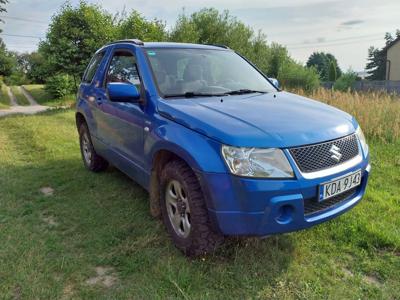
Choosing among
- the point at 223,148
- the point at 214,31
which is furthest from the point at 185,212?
the point at 214,31

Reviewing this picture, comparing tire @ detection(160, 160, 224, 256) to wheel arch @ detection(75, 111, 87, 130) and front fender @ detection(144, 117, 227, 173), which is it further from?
wheel arch @ detection(75, 111, 87, 130)

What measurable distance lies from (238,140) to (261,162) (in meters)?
0.21

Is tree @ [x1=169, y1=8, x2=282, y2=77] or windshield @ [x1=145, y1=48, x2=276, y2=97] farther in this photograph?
tree @ [x1=169, y1=8, x2=282, y2=77]

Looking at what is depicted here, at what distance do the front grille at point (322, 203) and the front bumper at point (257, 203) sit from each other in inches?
1.3

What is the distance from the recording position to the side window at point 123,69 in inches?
147

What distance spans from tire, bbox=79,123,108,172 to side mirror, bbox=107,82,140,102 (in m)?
2.06

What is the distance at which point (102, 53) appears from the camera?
16.1ft

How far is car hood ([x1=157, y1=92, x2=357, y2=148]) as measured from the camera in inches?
98.8

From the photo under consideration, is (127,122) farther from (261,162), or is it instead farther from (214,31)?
(214,31)

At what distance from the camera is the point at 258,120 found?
107 inches

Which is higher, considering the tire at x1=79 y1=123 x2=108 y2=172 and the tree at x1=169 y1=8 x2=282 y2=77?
the tree at x1=169 y1=8 x2=282 y2=77

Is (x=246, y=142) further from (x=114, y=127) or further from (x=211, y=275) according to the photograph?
(x=114, y=127)

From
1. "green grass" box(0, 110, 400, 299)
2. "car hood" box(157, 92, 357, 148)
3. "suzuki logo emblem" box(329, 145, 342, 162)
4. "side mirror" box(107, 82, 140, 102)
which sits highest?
"side mirror" box(107, 82, 140, 102)

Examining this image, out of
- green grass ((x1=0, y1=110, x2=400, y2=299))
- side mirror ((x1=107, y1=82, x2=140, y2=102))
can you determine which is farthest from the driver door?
green grass ((x1=0, y1=110, x2=400, y2=299))
